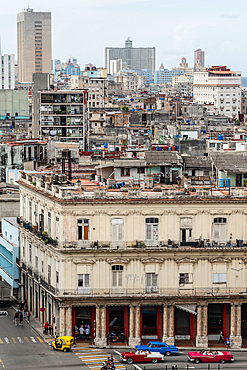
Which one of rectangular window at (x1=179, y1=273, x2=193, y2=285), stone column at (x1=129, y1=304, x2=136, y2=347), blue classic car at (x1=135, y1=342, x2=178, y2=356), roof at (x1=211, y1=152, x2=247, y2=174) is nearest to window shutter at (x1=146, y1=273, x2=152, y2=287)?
stone column at (x1=129, y1=304, x2=136, y2=347)

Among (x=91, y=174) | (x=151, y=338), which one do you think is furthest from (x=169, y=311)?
(x=91, y=174)

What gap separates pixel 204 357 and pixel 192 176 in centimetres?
3163

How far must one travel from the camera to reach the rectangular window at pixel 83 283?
72.2 m

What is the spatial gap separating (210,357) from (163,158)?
31619 millimetres

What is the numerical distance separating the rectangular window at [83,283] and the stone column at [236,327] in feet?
42.4

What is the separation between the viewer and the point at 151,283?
72.9m

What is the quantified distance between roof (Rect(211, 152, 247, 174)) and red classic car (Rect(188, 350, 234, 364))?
26866 mm

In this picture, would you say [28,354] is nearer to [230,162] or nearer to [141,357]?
[141,357]

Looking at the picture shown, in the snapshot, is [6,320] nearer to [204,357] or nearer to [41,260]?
[41,260]

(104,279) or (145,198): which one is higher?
(145,198)

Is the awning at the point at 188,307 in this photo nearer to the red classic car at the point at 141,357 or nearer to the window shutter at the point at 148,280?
the window shutter at the point at 148,280

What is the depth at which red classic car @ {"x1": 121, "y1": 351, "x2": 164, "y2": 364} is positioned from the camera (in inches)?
2638

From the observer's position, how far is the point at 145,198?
2849 inches

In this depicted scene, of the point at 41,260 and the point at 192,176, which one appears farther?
the point at 192,176
